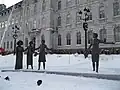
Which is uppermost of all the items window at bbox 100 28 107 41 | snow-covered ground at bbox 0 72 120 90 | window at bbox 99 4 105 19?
window at bbox 99 4 105 19

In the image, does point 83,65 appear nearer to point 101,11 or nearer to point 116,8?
point 116,8

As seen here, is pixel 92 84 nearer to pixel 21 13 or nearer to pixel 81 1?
pixel 81 1

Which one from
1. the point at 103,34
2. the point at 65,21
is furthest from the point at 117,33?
the point at 65,21

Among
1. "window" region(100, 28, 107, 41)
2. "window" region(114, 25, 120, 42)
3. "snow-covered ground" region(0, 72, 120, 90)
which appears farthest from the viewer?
"window" region(100, 28, 107, 41)

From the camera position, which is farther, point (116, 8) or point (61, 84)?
point (116, 8)

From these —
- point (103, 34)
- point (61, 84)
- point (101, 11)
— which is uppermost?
point (101, 11)

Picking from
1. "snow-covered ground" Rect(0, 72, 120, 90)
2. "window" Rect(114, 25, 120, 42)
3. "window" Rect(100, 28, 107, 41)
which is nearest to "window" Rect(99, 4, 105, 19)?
"window" Rect(100, 28, 107, 41)

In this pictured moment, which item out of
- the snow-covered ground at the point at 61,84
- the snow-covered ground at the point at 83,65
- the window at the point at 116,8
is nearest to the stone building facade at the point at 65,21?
the window at the point at 116,8

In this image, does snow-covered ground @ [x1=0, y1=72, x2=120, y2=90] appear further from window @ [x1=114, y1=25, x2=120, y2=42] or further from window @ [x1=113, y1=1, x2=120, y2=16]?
window @ [x1=113, y1=1, x2=120, y2=16]

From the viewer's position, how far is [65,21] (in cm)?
3831

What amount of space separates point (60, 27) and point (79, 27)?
15.2ft

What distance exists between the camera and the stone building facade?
3127 centimetres

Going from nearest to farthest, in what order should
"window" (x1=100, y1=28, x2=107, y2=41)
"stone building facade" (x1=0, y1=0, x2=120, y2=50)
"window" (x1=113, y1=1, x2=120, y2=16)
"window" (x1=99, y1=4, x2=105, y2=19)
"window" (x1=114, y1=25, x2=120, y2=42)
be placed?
"window" (x1=114, y1=25, x2=120, y2=42), "window" (x1=113, y1=1, x2=120, y2=16), "stone building facade" (x1=0, y1=0, x2=120, y2=50), "window" (x1=100, y1=28, x2=107, y2=41), "window" (x1=99, y1=4, x2=105, y2=19)

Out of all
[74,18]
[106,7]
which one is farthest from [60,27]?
[106,7]
